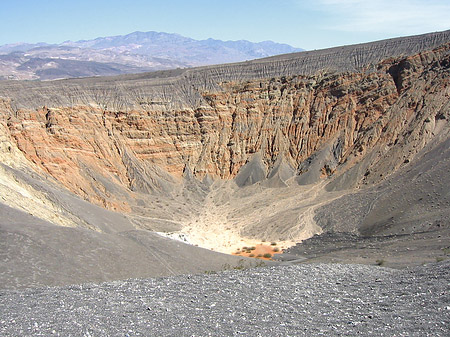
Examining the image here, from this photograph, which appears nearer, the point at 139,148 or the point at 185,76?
the point at 139,148

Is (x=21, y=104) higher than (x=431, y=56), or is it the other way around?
(x=431, y=56)

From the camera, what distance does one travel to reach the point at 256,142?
163 feet

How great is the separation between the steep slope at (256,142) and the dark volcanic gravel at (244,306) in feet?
50.5

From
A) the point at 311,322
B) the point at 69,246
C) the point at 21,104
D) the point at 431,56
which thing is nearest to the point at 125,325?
the point at 311,322

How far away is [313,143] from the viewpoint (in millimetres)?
47281

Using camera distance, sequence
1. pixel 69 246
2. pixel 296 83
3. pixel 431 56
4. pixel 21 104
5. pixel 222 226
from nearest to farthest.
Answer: pixel 69 246, pixel 222 226, pixel 21 104, pixel 431 56, pixel 296 83

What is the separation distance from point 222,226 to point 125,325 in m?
26.8

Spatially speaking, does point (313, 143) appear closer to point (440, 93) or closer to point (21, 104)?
point (440, 93)

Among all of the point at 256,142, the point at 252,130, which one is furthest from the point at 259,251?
the point at 252,130

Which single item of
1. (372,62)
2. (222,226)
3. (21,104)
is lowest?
(222,226)

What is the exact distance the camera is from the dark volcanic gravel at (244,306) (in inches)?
408

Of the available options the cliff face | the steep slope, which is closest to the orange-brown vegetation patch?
the steep slope

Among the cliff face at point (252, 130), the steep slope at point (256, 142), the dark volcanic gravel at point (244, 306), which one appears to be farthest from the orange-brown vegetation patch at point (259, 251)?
the dark volcanic gravel at point (244, 306)

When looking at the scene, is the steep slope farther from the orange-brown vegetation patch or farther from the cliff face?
the orange-brown vegetation patch
